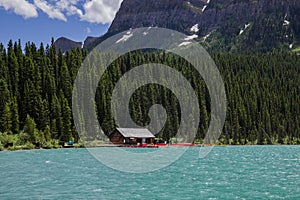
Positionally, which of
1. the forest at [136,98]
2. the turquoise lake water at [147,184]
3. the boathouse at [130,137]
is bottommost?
the turquoise lake water at [147,184]

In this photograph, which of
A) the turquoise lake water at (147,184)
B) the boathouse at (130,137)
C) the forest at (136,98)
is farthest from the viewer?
the boathouse at (130,137)

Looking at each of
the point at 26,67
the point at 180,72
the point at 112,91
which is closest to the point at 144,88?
the point at 112,91

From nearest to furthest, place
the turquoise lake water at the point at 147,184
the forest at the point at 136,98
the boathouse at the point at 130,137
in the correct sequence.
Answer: the turquoise lake water at the point at 147,184, the forest at the point at 136,98, the boathouse at the point at 130,137

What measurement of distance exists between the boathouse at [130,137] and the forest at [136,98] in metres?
6.62

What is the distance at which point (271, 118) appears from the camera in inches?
5679

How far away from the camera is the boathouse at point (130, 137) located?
98.3m

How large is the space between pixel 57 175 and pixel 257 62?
168 meters

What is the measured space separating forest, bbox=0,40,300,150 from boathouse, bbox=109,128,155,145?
21.7ft

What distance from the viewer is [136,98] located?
128m

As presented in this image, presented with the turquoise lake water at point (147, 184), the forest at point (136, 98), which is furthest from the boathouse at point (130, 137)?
the turquoise lake water at point (147, 184)

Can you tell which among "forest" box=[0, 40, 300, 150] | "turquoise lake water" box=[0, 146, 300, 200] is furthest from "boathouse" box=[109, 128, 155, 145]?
"turquoise lake water" box=[0, 146, 300, 200]

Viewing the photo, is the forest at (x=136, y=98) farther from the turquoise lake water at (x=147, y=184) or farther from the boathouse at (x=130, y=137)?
the turquoise lake water at (x=147, y=184)

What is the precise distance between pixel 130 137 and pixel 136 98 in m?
31.2

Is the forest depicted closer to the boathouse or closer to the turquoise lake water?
the boathouse
